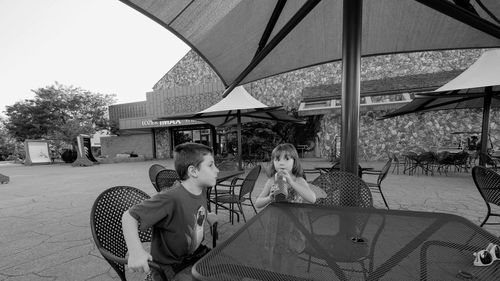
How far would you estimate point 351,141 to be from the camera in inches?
81.9

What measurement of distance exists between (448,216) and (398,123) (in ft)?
46.9

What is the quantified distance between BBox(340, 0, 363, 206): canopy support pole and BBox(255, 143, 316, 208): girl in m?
0.40

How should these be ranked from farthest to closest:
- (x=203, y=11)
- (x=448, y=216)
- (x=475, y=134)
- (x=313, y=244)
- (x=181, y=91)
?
(x=181, y=91), (x=475, y=134), (x=203, y=11), (x=448, y=216), (x=313, y=244)

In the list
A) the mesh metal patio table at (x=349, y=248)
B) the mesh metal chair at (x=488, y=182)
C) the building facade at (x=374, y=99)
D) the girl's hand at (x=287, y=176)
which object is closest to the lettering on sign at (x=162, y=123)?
the building facade at (x=374, y=99)

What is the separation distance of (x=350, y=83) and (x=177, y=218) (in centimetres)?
178

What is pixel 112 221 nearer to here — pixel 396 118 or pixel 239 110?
pixel 239 110

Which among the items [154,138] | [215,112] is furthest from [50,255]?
[154,138]

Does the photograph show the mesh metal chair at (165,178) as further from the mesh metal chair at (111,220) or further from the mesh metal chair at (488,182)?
the mesh metal chair at (488,182)

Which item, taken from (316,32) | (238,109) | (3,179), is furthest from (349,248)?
(3,179)

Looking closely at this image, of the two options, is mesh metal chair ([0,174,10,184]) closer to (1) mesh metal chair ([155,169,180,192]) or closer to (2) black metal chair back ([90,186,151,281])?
(1) mesh metal chair ([155,169,180,192])

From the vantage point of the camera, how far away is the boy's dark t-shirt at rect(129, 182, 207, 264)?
4.26ft

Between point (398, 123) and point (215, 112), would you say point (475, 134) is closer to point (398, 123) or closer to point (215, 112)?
point (398, 123)

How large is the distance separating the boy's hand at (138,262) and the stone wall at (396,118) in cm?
1365

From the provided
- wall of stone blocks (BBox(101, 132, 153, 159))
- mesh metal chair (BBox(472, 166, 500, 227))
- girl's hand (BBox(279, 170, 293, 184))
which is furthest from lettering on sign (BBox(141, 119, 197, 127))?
mesh metal chair (BBox(472, 166, 500, 227))
